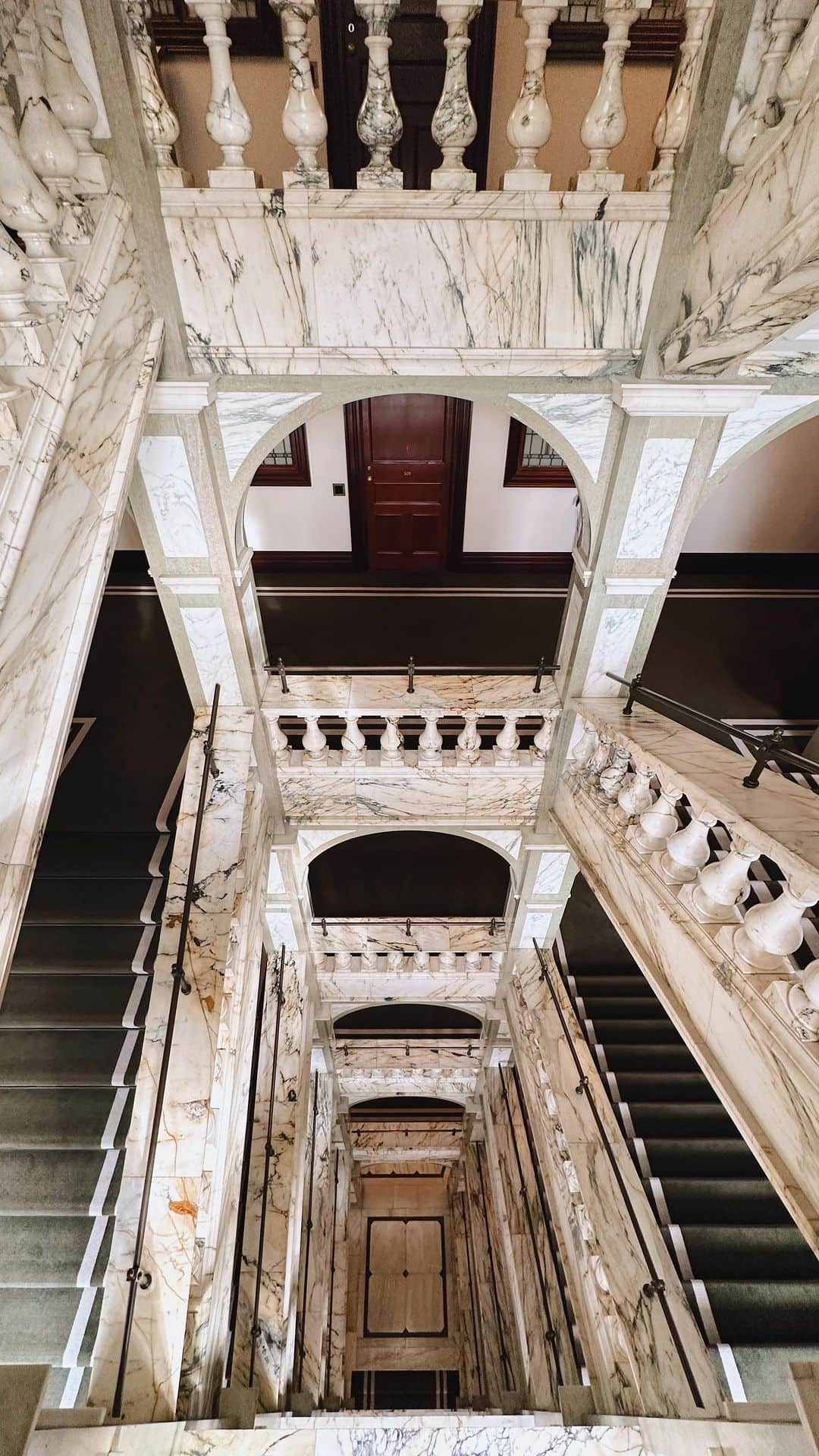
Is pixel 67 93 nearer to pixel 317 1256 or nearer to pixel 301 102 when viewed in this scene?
pixel 301 102

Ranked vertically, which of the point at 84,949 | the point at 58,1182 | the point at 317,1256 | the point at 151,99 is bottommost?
the point at 317,1256

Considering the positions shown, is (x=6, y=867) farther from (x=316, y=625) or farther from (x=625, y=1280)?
(x=316, y=625)

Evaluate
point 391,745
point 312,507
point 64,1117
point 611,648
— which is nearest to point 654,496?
point 611,648

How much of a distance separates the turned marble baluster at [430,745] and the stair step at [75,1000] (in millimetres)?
2349

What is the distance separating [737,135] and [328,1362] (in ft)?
33.9

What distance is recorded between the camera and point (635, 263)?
3.00 meters

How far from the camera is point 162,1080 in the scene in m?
3.10

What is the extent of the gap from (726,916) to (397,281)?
3.10m

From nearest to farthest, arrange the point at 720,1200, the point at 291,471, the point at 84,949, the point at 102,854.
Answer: the point at 720,1200 → the point at 84,949 → the point at 102,854 → the point at 291,471

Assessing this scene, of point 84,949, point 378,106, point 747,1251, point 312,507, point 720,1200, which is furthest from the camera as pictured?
point 312,507

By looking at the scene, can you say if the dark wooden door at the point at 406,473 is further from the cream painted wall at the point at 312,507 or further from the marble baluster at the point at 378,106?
the marble baluster at the point at 378,106

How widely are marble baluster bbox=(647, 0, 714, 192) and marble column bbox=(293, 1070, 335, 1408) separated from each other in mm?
7897

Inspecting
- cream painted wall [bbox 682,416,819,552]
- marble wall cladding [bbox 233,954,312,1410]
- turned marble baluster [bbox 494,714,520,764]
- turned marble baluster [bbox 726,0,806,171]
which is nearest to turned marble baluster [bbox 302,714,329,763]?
turned marble baluster [bbox 494,714,520,764]

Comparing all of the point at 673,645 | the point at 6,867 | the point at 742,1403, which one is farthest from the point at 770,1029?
the point at 673,645
